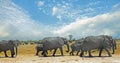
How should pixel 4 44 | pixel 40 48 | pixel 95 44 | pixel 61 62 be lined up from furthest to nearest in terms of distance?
1. pixel 40 48
2. pixel 4 44
3. pixel 95 44
4. pixel 61 62

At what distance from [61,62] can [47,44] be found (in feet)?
33.3

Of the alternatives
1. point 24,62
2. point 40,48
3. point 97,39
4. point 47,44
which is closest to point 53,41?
point 47,44

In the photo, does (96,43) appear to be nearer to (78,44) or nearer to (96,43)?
(96,43)

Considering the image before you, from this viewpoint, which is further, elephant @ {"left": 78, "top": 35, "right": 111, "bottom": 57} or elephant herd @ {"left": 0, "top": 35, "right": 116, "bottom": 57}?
elephant herd @ {"left": 0, "top": 35, "right": 116, "bottom": 57}

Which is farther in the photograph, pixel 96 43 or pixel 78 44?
pixel 78 44

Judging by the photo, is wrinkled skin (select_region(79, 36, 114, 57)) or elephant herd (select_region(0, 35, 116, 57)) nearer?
wrinkled skin (select_region(79, 36, 114, 57))

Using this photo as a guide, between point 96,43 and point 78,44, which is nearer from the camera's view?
point 96,43

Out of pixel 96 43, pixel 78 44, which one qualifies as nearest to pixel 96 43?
pixel 96 43

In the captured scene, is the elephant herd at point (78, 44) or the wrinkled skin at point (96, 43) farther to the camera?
the elephant herd at point (78, 44)

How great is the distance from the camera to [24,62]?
2769cm

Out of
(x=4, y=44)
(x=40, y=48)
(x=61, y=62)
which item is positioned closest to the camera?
(x=61, y=62)

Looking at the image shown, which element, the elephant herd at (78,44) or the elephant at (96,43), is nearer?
the elephant at (96,43)

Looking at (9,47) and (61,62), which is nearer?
(61,62)

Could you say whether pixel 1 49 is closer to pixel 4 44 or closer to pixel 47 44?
pixel 4 44
